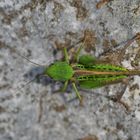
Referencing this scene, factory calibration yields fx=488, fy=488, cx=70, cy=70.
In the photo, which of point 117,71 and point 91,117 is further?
point 91,117

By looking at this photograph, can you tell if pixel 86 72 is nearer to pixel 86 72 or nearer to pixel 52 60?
pixel 86 72

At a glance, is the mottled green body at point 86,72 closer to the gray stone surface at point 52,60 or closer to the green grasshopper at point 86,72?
the green grasshopper at point 86,72

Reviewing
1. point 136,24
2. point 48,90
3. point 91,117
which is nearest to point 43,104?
point 48,90

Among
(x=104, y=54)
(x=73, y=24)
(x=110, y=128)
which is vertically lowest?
(x=110, y=128)

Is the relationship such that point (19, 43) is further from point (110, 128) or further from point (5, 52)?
point (110, 128)

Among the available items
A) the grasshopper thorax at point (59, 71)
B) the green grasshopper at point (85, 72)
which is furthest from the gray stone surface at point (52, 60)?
the grasshopper thorax at point (59, 71)

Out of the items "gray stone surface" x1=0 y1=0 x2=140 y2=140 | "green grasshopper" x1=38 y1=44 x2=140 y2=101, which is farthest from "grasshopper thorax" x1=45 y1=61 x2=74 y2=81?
"gray stone surface" x1=0 y1=0 x2=140 y2=140
